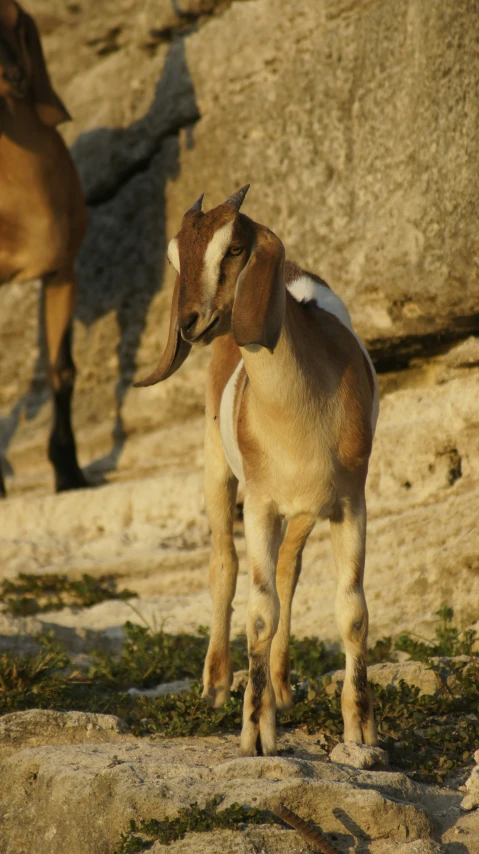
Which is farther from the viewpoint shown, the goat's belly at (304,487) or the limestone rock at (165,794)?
the goat's belly at (304,487)

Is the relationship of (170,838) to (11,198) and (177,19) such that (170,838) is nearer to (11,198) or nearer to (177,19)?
(11,198)

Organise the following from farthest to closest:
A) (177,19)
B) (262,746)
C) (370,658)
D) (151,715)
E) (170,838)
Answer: (177,19)
(370,658)
(151,715)
(262,746)
(170,838)

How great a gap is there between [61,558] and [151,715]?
3556 millimetres

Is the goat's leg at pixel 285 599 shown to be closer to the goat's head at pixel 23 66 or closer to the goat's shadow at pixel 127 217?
the goat's shadow at pixel 127 217

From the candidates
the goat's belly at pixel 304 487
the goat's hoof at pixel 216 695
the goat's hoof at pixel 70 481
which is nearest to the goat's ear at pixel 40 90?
the goat's hoof at pixel 70 481

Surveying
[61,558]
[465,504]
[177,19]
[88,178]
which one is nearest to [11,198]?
[88,178]

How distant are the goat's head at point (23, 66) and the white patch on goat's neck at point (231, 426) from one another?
4.82 meters

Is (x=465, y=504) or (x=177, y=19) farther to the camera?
(x=177, y=19)

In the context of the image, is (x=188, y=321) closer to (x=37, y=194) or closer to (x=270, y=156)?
(x=270, y=156)

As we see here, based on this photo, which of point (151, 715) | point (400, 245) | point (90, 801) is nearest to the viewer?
point (90, 801)

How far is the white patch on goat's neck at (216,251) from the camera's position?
389 cm

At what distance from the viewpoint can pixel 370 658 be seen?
5.95m

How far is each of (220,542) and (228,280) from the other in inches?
68.8

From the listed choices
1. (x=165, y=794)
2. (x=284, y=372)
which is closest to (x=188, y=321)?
(x=284, y=372)
